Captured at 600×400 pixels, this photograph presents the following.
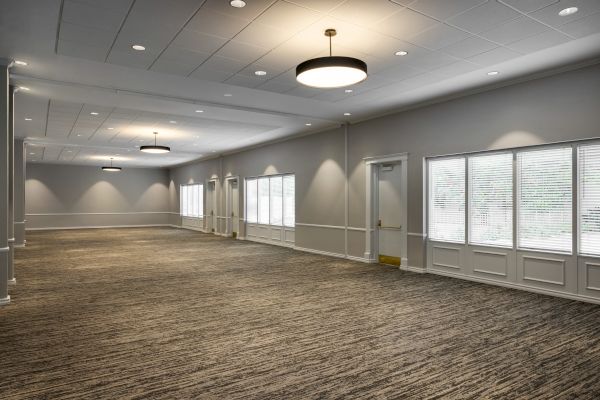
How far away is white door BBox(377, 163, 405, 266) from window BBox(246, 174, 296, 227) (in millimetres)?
3691

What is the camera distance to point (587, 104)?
5828 mm

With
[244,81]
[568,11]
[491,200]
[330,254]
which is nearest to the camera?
[568,11]

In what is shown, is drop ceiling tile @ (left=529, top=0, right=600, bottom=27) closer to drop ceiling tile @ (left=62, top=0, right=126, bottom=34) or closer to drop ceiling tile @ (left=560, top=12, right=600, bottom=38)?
drop ceiling tile @ (left=560, top=12, right=600, bottom=38)

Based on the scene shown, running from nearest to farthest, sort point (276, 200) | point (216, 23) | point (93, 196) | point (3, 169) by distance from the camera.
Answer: point (216, 23)
point (3, 169)
point (276, 200)
point (93, 196)

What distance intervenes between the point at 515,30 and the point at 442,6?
1.24m

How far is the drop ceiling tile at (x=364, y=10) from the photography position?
4.08 metres

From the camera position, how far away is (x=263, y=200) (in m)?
14.2

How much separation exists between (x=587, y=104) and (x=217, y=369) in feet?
20.5

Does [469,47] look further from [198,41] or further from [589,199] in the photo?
[198,41]

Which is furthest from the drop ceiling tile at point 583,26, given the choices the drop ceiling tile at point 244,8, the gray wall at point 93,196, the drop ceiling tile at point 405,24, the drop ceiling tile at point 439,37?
the gray wall at point 93,196

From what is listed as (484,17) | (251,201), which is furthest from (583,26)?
(251,201)

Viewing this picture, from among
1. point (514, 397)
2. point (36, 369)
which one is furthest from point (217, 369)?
point (514, 397)

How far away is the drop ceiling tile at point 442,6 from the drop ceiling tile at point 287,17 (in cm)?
107

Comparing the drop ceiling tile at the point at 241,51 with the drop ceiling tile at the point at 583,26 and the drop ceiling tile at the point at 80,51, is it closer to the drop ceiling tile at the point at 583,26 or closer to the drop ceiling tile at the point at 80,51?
the drop ceiling tile at the point at 80,51
